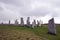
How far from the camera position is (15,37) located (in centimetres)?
2350

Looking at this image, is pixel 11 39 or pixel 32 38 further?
pixel 32 38

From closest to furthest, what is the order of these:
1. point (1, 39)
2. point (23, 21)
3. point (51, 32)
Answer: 1. point (1, 39)
2. point (51, 32)
3. point (23, 21)

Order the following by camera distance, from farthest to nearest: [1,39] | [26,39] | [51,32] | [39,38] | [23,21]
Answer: [23,21] < [51,32] < [39,38] < [26,39] < [1,39]

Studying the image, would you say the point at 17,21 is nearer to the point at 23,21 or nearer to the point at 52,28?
the point at 23,21

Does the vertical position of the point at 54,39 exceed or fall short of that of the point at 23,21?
it falls short

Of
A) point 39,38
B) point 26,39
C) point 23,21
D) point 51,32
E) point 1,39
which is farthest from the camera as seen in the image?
point 23,21

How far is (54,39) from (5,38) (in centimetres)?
881

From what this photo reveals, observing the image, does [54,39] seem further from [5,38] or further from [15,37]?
[5,38]

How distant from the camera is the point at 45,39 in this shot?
24.6 m

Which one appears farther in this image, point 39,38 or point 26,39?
point 39,38

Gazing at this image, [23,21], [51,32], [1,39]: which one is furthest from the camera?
[23,21]

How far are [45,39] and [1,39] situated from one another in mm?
7561

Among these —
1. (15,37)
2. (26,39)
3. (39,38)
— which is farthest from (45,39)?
(15,37)

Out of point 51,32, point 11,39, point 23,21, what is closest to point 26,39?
point 11,39
